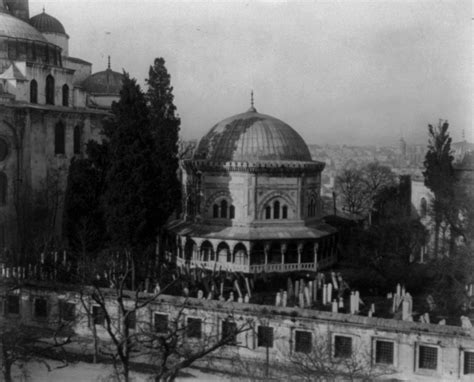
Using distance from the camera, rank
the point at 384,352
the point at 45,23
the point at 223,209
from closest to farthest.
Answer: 1. the point at 384,352
2. the point at 223,209
3. the point at 45,23

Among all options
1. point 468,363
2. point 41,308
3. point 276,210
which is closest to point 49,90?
point 276,210

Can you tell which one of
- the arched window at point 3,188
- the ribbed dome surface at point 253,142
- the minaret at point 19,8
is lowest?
Answer: the arched window at point 3,188

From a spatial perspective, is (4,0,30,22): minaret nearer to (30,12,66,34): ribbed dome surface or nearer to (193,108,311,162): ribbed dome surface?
(30,12,66,34): ribbed dome surface

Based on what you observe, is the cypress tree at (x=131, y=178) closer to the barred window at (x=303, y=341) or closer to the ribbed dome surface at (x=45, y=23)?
the barred window at (x=303, y=341)

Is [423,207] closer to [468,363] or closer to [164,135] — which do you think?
[164,135]

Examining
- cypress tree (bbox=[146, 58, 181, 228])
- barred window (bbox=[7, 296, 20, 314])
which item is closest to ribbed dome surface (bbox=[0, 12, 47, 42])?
cypress tree (bbox=[146, 58, 181, 228])

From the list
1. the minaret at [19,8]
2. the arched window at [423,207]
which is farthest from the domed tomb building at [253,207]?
the minaret at [19,8]
